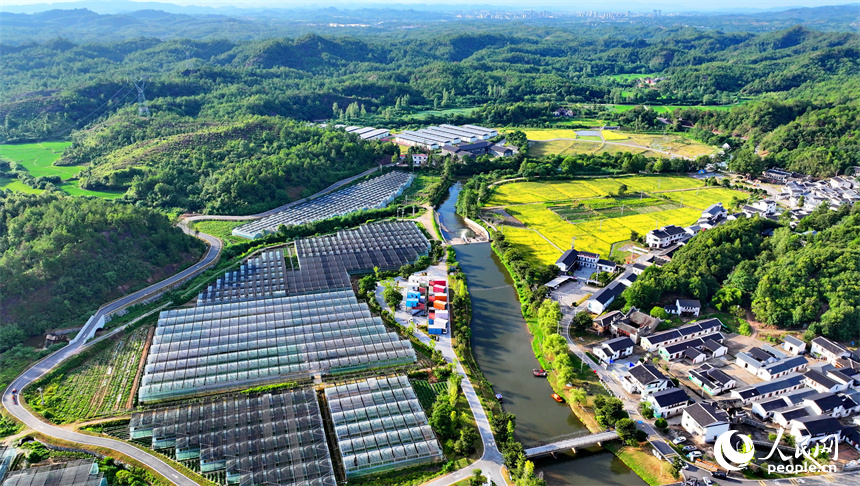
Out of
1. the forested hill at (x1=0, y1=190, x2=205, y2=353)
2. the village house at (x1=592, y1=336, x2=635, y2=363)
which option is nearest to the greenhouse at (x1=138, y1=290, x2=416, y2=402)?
the forested hill at (x1=0, y1=190, x2=205, y2=353)

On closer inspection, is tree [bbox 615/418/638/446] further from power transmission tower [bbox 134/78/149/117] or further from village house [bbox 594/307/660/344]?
power transmission tower [bbox 134/78/149/117]

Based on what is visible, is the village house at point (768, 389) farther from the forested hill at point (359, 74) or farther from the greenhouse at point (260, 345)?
the forested hill at point (359, 74)

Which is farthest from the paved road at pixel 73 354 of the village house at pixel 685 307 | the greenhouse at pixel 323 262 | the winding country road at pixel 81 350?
the village house at pixel 685 307

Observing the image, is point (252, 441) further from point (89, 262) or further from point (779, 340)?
point (779, 340)

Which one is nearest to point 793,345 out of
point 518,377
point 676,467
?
point 676,467

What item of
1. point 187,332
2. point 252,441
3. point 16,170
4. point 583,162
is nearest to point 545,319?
point 252,441
